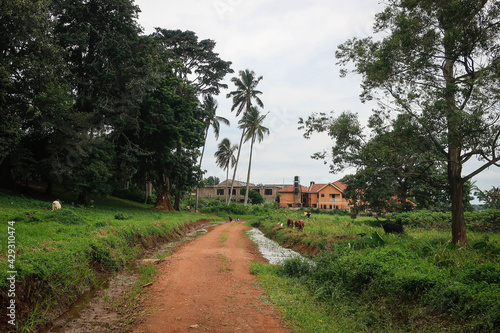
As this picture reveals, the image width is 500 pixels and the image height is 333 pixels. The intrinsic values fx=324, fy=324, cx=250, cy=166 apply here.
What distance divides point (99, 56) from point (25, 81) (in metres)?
6.52

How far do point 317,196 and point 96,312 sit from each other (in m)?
59.4

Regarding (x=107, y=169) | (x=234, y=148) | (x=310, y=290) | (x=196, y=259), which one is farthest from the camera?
(x=234, y=148)

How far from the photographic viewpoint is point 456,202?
12.2m

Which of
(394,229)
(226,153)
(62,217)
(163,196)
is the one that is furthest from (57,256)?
(226,153)

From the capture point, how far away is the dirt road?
5703 mm

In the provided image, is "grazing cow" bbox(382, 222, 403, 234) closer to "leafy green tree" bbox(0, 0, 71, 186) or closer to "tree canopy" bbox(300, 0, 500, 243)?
"tree canopy" bbox(300, 0, 500, 243)

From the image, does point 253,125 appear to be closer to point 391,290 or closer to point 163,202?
point 163,202

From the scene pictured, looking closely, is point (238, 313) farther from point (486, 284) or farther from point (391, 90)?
point (391, 90)

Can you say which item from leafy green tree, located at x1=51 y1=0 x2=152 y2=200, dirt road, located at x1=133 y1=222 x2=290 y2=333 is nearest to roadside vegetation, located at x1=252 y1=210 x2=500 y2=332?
dirt road, located at x1=133 y1=222 x2=290 y2=333

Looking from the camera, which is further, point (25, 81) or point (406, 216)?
point (406, 216)

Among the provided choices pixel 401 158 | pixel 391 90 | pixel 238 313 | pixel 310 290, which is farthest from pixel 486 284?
pixel 391 90

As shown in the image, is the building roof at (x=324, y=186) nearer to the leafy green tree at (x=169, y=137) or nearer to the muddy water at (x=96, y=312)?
the leafy green tree at (x=169, y=137)

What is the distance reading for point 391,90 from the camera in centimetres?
1323

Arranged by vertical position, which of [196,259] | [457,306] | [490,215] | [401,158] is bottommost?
[196,259]
